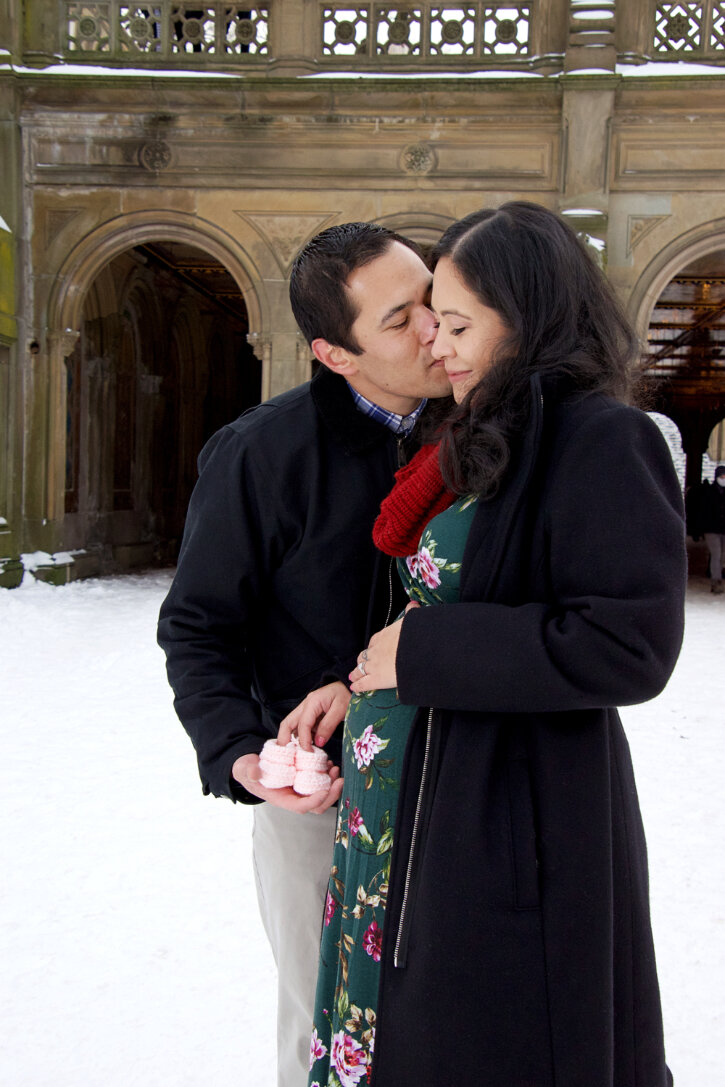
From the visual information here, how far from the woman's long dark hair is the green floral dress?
108 mm

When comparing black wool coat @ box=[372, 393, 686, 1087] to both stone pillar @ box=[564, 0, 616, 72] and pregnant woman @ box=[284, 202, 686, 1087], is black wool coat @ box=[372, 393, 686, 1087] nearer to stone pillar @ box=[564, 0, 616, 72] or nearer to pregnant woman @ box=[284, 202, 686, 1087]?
pregnant woman @ box=[284, 202, 686, 1087]

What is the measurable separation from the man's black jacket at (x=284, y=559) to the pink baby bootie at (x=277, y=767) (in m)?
0.14

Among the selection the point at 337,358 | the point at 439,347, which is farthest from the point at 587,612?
the point at 337,358

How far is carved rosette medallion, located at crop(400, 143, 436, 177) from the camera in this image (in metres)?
10.9

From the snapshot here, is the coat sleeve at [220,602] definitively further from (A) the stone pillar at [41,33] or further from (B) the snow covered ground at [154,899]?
(A) the stone pillar at [41,33]

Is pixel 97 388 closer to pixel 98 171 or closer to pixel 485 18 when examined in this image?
pixel 98 171

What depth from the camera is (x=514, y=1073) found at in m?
1.29

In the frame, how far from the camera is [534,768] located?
134cm

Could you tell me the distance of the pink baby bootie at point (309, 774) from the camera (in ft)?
5.44

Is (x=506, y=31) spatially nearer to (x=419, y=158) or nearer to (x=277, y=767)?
(x=419, y=158)

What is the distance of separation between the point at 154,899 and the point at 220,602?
2025 mm

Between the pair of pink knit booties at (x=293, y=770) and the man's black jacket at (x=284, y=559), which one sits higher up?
the man's black jacket at (x=284, y=559)

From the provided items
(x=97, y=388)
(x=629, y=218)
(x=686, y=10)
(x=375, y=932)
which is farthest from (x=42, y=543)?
(x=375, y=932)

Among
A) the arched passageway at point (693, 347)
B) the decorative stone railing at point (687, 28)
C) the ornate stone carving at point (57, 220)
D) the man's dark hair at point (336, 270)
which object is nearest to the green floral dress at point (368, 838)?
the man's dark hair at point (336, 270)
